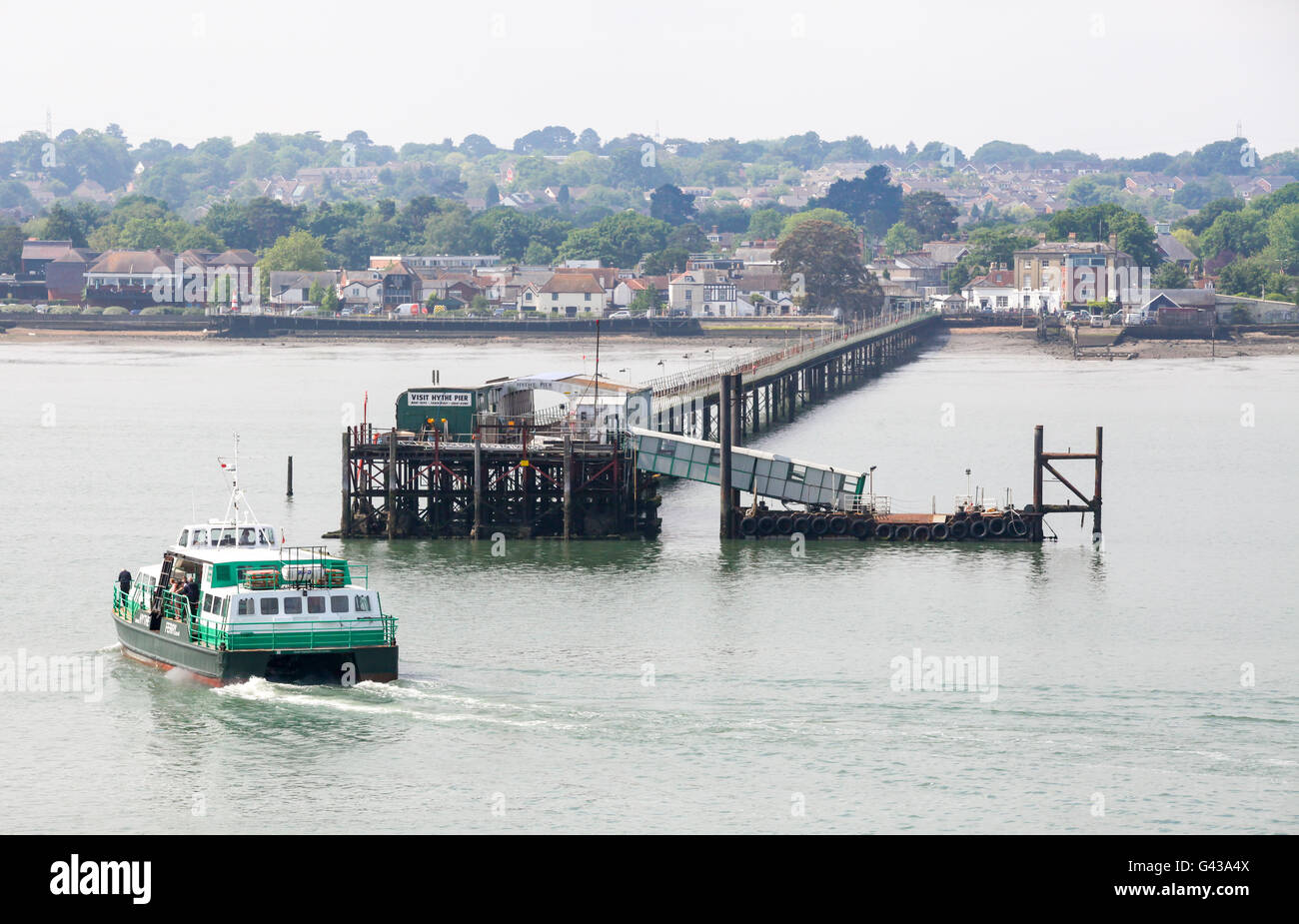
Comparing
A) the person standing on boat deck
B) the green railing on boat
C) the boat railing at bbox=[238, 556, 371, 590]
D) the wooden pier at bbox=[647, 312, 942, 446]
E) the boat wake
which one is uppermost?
the wooden pier at bbox=[647, 312, 942, 446]

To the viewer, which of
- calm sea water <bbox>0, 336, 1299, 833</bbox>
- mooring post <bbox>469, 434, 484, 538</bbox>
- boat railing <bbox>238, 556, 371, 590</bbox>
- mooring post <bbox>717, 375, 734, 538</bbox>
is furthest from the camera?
mooring post <bbox>717, 375, 734, 538</bbox>

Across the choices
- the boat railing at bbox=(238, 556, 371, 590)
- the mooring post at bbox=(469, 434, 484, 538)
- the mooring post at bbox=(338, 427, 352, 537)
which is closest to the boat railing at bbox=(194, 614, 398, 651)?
the boat railing at bbox=(238, 556, 371, 590)

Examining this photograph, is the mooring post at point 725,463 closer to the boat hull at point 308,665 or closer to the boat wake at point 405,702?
the boat wake at point 405,702

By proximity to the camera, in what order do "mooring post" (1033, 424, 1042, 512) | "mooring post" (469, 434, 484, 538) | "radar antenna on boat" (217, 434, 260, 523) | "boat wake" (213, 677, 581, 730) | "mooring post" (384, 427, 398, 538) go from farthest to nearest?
"mooring post" (384, 427, 398, 538) → "mooring post" (1033, 424, 1042, 512) → "mooring post" (469, 434, 484, 538) → "radar antenna on boat" (217, 434, 260, 523) → "boat wake" (213, 677, 581, 730)

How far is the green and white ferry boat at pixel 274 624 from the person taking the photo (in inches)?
1919

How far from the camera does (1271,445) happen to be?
115 metres

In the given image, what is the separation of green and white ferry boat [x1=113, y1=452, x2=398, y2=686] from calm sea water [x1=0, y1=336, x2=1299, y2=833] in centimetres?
66

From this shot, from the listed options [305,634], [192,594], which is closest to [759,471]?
[192,594]

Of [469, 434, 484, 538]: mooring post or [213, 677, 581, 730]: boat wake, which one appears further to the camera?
[469, 434, 484, 538]: mooring post

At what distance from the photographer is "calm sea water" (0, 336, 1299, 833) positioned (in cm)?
4150

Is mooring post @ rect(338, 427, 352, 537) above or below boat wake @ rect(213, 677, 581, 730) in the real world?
above

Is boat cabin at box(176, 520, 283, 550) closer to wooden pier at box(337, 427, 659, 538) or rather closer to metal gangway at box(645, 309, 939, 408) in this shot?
wooden pier at box(337, 427, 659, 538)
